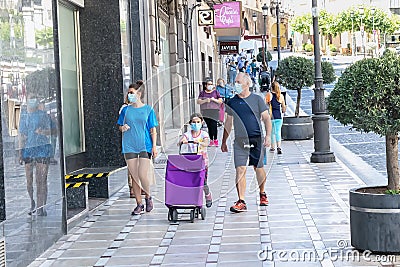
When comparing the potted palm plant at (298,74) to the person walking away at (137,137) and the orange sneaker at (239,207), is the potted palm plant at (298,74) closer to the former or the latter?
the orange sneaker at (239,207)

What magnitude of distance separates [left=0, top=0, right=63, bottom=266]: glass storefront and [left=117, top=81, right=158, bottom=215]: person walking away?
1657 millimetres

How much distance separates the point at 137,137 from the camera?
11609 mm

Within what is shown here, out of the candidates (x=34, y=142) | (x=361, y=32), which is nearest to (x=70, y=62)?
(x=34, y=142)

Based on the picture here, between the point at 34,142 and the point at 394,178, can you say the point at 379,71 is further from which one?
the point at 34,142

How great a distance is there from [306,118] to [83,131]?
9.99m

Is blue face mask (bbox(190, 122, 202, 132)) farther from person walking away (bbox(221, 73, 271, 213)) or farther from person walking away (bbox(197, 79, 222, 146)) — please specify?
person walking away (bbox(197, 79, 222, 146))

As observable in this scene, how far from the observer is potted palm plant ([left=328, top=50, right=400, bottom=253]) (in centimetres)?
798

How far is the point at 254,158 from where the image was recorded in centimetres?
1180

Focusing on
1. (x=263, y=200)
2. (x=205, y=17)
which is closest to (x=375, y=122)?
(x=263, y=200)

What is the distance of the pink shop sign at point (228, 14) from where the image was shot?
39.7 meters

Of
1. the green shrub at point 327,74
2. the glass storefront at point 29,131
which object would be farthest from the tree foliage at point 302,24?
the glass storefront at point 29,131

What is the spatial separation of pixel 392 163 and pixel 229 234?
228 centimetres

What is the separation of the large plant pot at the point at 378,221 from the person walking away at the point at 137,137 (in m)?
4.07

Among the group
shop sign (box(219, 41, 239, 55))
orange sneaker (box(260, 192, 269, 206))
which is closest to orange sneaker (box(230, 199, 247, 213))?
orange sneaker (box(260, 192, 269, 206))
